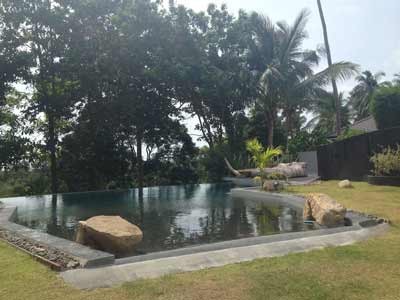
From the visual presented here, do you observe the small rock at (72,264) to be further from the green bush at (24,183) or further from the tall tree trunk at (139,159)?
the tall tree trunk at (139,159)

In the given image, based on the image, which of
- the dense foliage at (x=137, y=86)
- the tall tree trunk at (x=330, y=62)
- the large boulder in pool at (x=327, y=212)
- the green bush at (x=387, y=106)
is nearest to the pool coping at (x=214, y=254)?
the large boulder in pool at (x=327, y=212)

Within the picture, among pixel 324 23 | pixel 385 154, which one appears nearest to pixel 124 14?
pixel 324 23

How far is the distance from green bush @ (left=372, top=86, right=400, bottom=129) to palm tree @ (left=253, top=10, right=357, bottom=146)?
558 centimetres

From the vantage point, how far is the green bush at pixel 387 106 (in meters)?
13.8

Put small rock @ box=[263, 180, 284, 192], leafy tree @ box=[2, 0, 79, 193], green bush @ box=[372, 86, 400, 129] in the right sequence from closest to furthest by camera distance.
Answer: small rock @ box=[263, 180, 284, 192] < green bush @ box=[372, 86, 400, 129] < leafy tree @ box=[2, 0, 79, 193]

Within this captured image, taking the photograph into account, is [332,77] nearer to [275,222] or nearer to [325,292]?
[275,222]

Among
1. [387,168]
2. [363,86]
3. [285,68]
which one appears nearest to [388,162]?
[387,168]

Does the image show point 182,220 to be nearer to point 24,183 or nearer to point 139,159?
point 139,159

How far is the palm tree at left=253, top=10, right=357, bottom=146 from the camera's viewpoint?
65.3ft

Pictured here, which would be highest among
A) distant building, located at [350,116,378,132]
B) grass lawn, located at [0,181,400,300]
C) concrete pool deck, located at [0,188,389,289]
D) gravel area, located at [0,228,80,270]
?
distant building, located at [350,116,378,132]

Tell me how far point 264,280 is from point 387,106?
40.1 ft

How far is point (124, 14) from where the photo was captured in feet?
56.2

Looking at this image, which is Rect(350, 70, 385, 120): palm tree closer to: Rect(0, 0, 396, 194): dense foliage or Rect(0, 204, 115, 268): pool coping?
Rect(0, 0, 396, 194): dense foliage

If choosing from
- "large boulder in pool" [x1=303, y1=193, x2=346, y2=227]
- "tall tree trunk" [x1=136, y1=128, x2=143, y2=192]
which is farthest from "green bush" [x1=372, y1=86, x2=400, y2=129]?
"tall tree trunk" [x1=136, y1=128, x2=143, y2=192]
